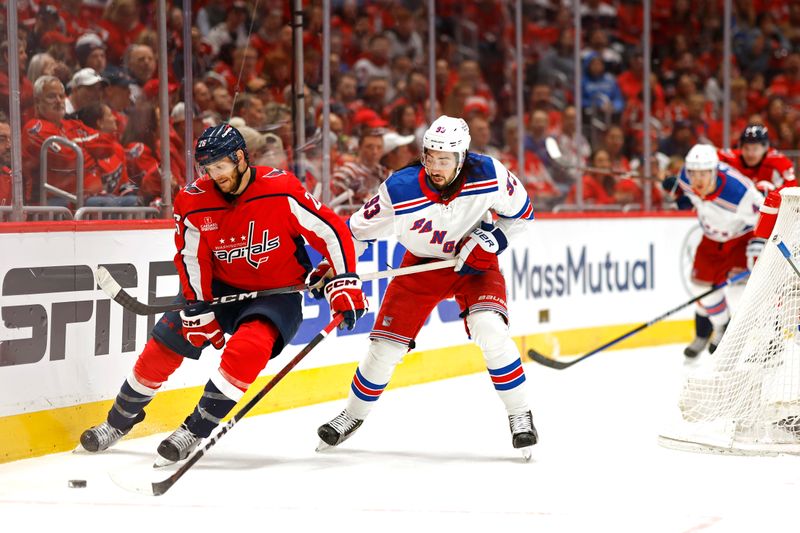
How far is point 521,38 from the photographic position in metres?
7.32

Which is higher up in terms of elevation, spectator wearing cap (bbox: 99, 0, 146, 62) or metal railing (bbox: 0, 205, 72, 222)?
spectator wearing cap (bbox: 99, 0, 146, 62)

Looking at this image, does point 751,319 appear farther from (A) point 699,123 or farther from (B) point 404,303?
(A) point 699,123

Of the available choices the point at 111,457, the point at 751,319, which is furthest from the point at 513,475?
the point at 111,457

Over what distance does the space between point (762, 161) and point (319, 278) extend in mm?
3655

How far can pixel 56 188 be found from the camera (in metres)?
4.31

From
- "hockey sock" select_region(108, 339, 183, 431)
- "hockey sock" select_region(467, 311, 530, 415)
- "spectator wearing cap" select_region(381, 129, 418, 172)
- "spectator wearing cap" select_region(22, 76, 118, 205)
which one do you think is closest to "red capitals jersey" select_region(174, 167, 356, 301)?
"hockey sock" select_region(108, 339, 183, 431)

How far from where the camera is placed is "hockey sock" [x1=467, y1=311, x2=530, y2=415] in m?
3.95

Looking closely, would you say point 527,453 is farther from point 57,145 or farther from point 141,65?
point 141,65

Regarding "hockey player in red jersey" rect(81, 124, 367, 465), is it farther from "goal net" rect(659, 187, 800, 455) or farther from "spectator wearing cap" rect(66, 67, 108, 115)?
"goal net" rect(659, 187, 800, 455)

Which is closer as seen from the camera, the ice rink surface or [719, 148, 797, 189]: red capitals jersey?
the ice rink surface

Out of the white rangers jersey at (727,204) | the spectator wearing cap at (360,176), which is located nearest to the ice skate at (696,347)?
the white rangers jersey at (727,204)

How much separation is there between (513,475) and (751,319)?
3.68 ft

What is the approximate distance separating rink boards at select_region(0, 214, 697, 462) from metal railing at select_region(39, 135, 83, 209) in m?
0.18

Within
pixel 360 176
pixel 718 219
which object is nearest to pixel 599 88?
pixel 718 219
